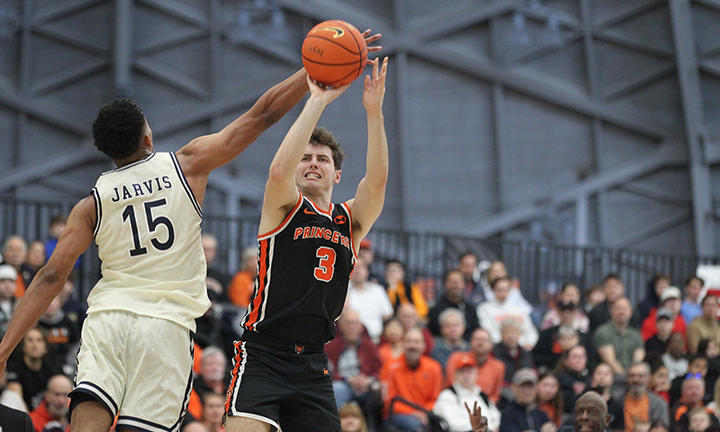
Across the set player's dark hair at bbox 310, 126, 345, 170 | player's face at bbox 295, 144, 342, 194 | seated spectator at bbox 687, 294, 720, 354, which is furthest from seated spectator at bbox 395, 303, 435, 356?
player's face at bbox 295, 144, 342, 194

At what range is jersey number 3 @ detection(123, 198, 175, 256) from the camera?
15.9 feet

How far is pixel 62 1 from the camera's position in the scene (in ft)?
70.2

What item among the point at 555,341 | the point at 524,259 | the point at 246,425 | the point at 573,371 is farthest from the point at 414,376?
the point at 524,259

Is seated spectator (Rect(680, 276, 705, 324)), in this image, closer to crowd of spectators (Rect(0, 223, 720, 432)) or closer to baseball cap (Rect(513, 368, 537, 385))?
crowd of spectators (Rect(0, 223, 720, 432))

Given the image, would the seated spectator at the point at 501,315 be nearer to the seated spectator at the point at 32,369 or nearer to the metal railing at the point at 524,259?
the metal railing at the point at 524,259

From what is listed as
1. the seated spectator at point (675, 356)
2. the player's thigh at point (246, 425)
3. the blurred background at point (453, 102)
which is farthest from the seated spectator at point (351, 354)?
the blurred background at point (453, 102)

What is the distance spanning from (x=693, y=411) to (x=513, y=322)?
248cm

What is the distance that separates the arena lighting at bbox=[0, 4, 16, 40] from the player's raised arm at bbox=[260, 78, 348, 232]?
57.1ft

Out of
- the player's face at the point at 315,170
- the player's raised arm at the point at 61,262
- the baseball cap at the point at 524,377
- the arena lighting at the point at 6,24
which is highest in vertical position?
the arena lighting at the point at 6,24

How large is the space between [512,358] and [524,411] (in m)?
1.88

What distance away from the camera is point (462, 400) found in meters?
9.95

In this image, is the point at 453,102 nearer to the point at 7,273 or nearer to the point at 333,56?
the point at 7,273

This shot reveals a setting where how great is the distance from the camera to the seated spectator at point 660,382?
11.2 metres

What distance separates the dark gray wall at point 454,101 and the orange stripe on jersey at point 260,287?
14.9 meters
